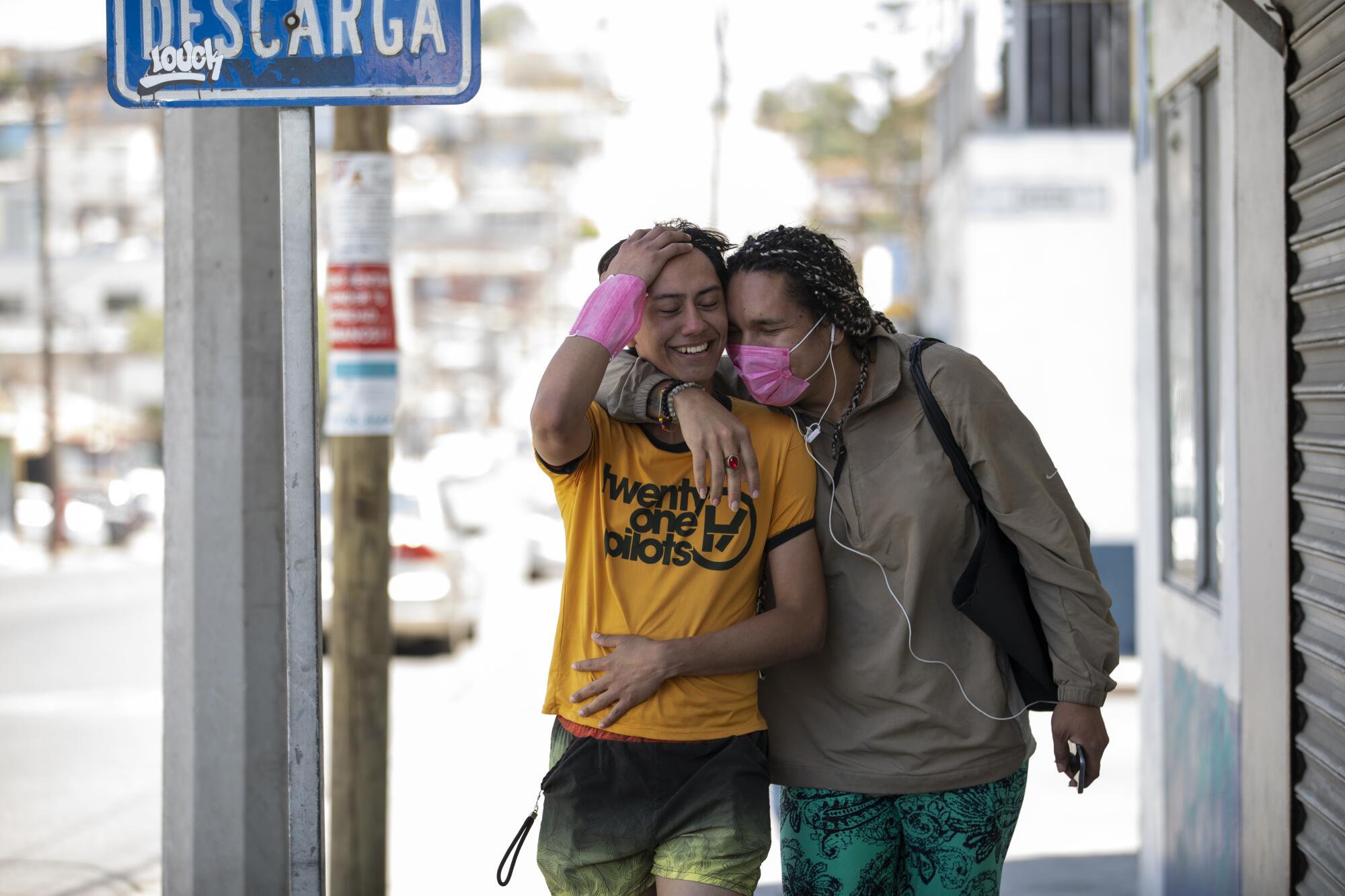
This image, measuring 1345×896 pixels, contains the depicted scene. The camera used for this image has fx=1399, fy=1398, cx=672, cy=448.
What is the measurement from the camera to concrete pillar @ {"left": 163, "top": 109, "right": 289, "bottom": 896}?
11.8 feet

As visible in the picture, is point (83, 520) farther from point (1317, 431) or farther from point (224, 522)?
point (1317, 431)

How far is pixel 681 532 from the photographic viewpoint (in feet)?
8.78

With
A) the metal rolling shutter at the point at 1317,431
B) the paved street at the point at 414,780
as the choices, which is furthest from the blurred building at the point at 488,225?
the metal rolling shutter at the point at 1317,431

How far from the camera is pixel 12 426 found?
1592 inches

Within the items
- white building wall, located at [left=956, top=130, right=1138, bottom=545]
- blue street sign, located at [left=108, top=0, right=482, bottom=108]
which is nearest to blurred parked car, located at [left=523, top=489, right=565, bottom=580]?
white building wall, located at [left=956, top=130, right=1138, bottom=545]

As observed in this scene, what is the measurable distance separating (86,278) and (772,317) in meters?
62.5

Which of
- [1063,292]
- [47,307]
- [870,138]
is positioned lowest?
[1063,292]

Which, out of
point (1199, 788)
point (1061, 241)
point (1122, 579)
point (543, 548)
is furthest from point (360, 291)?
point (543, 548)

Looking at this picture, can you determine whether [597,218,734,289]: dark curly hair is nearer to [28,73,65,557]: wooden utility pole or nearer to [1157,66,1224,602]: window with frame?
[1157,66,1224,602]: window with frame

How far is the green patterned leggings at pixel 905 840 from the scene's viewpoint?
9.43 ft

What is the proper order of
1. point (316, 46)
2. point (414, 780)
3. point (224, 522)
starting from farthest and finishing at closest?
point (414, 780) → point (224, 522) → point (316, 46)

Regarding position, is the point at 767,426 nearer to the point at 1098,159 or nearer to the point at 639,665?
the point at 639,665

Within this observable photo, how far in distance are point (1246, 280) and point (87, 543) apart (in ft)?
102

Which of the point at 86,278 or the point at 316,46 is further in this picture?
the point at 86,278
